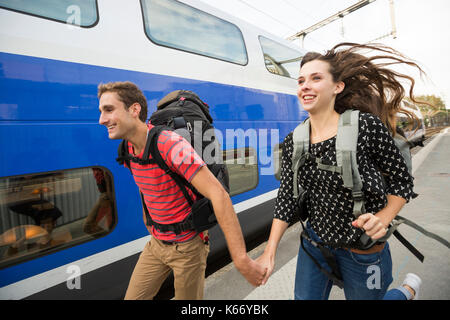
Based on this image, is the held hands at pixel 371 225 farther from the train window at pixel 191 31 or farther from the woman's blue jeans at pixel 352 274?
the train window at pixel 191 31

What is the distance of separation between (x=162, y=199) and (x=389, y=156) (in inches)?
47.8

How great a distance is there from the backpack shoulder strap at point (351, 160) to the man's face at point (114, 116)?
3.75 feet

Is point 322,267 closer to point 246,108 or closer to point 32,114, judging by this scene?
point 32,114

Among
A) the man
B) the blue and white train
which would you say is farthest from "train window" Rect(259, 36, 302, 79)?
the man

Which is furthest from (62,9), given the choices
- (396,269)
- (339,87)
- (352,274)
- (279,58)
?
(396,269)

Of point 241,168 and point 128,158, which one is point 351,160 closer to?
point 128,158

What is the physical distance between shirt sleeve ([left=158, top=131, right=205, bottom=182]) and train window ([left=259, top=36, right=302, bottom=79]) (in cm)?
296

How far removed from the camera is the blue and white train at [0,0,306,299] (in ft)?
5.70

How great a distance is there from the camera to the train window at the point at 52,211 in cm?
176

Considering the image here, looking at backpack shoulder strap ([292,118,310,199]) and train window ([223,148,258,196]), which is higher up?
backpack shoulder strap ([292,118,310,199])

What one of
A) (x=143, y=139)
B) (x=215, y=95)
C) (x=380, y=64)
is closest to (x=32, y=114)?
(x=143, y=139)

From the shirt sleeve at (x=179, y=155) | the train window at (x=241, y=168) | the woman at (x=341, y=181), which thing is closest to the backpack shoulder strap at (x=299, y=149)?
the woman at (x=341, y=181)

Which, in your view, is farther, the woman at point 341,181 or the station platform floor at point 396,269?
the station platform floor at point 396,269

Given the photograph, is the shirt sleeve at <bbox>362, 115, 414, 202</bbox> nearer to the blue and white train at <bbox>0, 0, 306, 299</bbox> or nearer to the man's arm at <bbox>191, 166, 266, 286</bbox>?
the man's arm at <bbox>191, 166, 266, 286</bbox>
